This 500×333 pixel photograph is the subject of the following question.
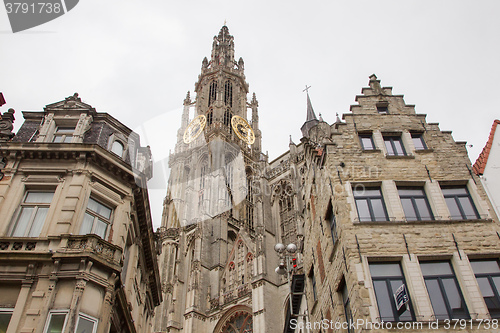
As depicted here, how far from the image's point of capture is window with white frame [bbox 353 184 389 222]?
11648 millimetres

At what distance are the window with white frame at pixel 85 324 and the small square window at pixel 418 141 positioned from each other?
34.2 feet

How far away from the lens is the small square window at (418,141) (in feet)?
44.2

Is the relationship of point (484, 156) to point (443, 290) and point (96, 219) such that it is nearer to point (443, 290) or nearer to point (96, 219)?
point (443, 290)

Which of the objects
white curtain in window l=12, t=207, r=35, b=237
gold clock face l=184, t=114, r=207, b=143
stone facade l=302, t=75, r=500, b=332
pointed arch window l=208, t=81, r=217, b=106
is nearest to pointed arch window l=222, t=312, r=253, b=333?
stone facade l=302, t=75, r=500, b=332

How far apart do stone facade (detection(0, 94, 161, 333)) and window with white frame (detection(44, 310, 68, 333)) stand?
0.08ft

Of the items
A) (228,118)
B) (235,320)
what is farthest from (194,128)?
(235,320)

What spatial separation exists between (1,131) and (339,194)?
1152cm

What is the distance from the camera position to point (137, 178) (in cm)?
1510

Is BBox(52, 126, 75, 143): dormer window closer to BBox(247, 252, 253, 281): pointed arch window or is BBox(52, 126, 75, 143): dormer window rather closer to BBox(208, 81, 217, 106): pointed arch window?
BBox(247, 252, 253, 281): pointed arch window

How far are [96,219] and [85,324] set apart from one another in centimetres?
338

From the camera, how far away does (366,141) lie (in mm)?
13664

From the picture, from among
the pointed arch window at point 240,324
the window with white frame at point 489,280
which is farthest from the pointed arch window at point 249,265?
the window with white frame at point 489,280

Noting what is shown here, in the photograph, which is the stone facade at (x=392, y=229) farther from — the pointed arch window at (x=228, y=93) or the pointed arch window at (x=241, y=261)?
the pointed arch window at (x=228, y=93)

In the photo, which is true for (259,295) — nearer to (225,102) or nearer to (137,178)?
(137,178)
